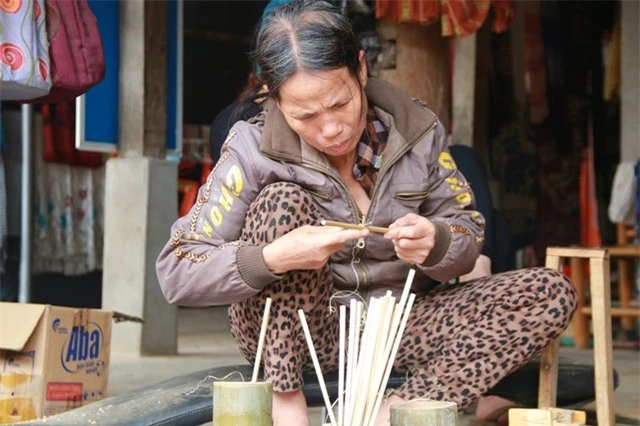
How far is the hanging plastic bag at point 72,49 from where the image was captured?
3.43 metres

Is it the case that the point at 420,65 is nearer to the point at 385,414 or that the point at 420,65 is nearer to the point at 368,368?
the point at 385,414

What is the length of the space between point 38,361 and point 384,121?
1.27 m

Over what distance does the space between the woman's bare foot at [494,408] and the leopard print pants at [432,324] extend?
500 mm

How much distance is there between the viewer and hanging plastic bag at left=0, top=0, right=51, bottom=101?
321 centimetres

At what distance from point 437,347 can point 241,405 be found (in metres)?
0.82

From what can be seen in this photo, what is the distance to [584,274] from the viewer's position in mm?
6395

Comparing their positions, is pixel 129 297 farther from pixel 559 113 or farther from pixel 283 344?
pixel 559 113

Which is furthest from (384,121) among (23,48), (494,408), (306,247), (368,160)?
(23,48)

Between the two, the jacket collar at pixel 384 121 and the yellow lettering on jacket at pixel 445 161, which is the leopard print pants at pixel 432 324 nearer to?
the jacket collar at pixel 384 121

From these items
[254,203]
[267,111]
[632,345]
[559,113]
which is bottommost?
[632,345]

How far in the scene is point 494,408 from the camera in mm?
3172

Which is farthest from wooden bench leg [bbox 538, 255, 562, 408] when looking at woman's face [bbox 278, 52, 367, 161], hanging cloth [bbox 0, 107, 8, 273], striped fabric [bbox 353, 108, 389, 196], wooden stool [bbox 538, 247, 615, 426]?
hanging cloth [bbox 0, 107, 8, 273]

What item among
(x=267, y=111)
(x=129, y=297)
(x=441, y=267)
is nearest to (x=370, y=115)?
(x=267, y=111)

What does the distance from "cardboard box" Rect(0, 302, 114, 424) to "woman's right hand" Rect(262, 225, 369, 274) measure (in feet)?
3.54
